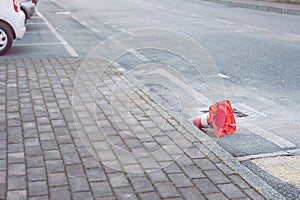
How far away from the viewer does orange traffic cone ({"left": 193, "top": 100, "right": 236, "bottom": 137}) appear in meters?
5.66

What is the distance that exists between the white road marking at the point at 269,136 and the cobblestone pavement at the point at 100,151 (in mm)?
904

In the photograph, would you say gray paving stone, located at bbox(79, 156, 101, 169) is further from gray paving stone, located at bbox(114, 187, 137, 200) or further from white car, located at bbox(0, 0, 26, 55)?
white car, located at bbox(0, 0, 26, 55)

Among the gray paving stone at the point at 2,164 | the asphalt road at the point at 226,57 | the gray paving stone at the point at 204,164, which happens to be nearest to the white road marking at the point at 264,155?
the asphalt road at the point at 226,57

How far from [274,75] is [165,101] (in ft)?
9.24

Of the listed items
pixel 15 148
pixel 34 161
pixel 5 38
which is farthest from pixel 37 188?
pixel 5 38

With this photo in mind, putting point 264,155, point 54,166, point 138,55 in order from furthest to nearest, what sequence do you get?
point 138,55 → point 264,155 → point 54,166

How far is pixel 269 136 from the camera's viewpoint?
565cm

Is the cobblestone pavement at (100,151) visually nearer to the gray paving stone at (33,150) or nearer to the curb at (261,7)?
the gray paving stone at (33,150)

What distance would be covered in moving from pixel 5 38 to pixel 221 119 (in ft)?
20.2

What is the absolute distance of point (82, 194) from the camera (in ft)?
13.0

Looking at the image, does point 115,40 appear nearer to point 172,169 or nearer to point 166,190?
point 172,169

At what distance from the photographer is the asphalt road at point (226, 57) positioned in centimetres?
575

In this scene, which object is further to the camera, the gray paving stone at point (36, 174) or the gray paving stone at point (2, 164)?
the gray paving stone at point (2, 164)

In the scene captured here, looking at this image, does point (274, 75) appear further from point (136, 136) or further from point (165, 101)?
point (136, 136)
